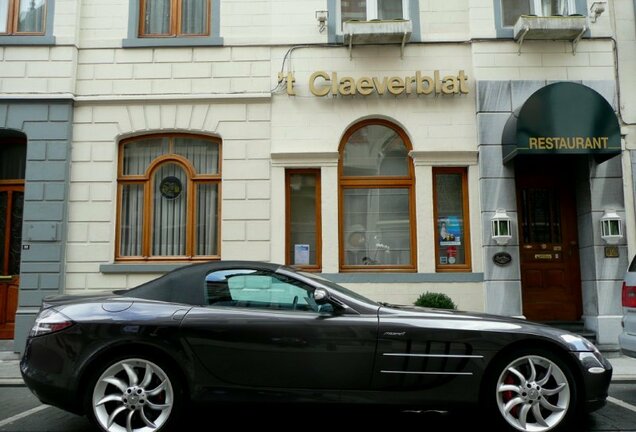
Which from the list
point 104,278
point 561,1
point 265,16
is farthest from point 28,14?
point 561,1

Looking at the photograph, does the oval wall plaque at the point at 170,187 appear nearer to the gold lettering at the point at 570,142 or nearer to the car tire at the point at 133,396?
the car tire at the point at 133,396

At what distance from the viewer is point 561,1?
9.87 m

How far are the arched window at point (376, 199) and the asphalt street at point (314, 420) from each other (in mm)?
4324

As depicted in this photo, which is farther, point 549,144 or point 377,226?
point 377,226

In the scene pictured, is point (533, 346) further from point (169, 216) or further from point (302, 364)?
point (169, 216)

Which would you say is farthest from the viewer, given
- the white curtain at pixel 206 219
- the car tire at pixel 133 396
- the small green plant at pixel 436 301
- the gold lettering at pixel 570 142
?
the white curtain at pixel 206 219

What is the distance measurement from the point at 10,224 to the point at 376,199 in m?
6.33

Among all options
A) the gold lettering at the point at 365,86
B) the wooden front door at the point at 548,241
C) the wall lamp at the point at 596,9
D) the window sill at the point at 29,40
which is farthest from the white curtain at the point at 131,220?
the wall lamp at the point at 596,9

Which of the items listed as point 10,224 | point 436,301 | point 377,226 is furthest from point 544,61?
point 10,224

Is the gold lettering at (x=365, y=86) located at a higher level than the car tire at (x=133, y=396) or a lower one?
higher

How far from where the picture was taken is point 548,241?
9695 mm

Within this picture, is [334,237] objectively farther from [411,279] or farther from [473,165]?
[473,165]

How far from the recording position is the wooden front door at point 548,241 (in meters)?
9.52

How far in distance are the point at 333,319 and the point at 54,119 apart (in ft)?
23.5
